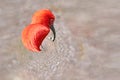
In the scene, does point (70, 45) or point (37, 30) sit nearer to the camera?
point (37, 30)

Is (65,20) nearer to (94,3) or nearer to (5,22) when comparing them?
(94,3)

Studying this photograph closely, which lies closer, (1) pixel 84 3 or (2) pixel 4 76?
(2) pixel 4 76

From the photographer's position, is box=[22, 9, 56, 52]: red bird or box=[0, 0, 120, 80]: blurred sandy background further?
box=[0, 0, 120, 80]: blurred sandy background

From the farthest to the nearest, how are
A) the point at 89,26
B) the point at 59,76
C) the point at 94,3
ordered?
the point at 94,3 < the point at 89,26 < the point at 59,76

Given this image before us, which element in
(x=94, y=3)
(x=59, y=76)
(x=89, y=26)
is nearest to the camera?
(x=59, y=76)

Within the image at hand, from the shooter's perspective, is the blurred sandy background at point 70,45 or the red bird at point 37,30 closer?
the red bird at point 37,30

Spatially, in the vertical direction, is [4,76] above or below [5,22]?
below

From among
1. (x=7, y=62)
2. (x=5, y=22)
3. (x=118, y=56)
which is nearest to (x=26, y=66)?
(x=7, y=62)

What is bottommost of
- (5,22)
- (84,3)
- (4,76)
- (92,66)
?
(4,76)
